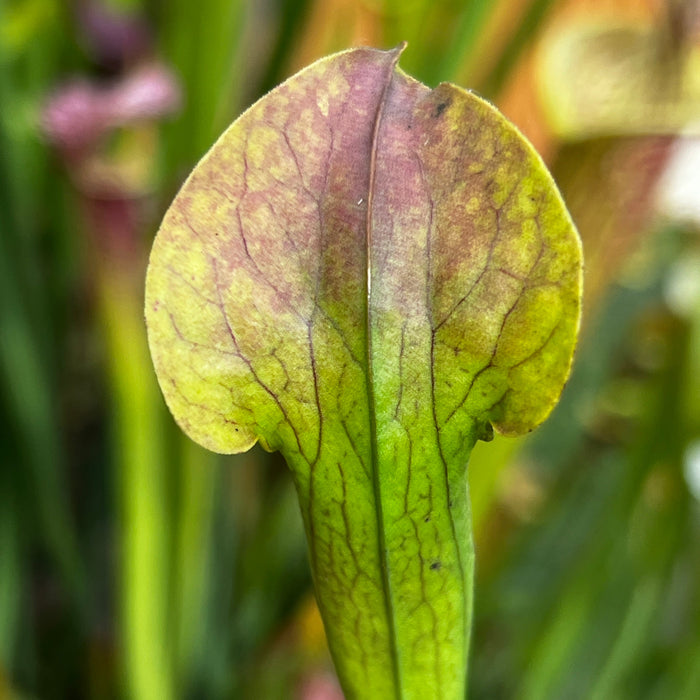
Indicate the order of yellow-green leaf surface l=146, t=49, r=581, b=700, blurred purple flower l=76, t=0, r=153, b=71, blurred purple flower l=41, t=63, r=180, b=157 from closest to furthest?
yellow-green leaf surface l=146, t=49, r=581, b=700 < blurred purple flower l=41, t=63, r=180, b=157 < blurred purple flower l=76, t=0, r=153, b=71

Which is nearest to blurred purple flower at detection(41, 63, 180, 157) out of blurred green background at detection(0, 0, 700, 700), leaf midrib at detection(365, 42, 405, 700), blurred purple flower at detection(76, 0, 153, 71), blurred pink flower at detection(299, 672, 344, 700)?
blurred green background at detection(0, 0, 700, 700)

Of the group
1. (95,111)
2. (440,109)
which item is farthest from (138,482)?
(440,109)

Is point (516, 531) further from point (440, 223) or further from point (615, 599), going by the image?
point (440, 223)

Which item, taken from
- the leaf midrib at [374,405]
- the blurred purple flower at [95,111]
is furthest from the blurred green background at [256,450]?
the leaf midrib at [374,405]

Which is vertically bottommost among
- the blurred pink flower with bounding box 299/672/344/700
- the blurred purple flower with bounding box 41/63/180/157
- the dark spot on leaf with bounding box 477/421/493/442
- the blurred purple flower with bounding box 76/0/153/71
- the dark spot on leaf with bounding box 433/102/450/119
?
the blurred pink flower with bounding box 299/672/344/700

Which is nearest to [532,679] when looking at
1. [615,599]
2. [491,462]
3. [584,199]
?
[615,599]

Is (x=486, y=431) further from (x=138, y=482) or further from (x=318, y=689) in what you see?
(x=318, y=689)

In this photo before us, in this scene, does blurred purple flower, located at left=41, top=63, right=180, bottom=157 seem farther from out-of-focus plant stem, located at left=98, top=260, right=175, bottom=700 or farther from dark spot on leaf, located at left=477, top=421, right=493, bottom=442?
dark spot on leaf, located at left=477, top=421, right=493, bottom=442
